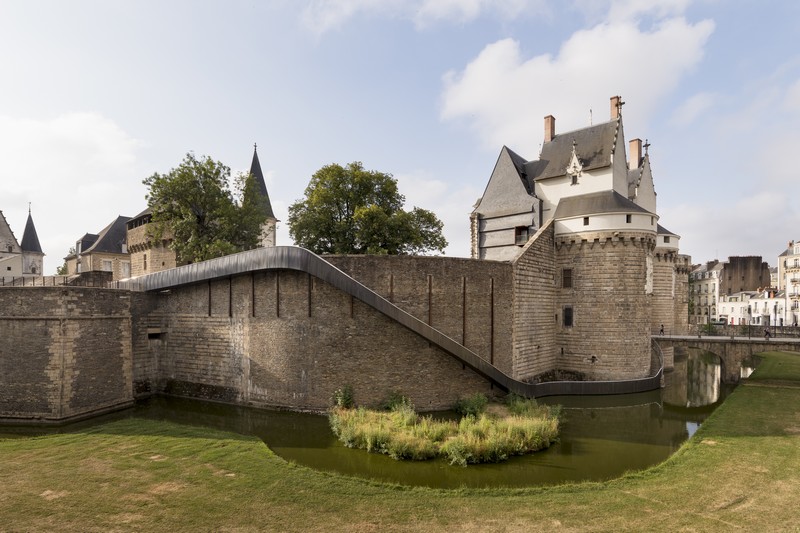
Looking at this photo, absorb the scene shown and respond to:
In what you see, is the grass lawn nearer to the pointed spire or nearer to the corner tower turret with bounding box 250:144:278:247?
the corner tower turret with bounding box 250:144:278:247

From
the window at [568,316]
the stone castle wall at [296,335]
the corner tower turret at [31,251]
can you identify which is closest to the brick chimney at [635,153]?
the stone castle wall at [296,335]

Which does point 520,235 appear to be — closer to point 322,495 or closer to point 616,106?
point 616,106

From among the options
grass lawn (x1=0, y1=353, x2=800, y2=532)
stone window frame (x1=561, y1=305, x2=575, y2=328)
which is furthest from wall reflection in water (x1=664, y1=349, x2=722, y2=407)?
grass lawn (x1=0, y1=353, x2=800, y2=532)

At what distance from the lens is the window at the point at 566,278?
21.9m

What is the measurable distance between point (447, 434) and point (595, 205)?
14.7 m

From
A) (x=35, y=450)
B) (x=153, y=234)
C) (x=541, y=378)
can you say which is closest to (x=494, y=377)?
(x=541, y=378)

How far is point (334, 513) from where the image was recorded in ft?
27.1

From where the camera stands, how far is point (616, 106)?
24.2 m

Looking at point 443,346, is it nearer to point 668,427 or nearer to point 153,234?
point 668,427

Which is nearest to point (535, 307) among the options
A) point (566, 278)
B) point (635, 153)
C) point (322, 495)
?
point (566, 278)

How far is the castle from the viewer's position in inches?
616

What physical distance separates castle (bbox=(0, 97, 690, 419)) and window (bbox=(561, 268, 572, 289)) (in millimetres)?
72

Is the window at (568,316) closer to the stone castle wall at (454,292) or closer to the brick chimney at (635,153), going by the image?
the stone castle wall at (454,292)

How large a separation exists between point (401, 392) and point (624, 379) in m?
12.0
